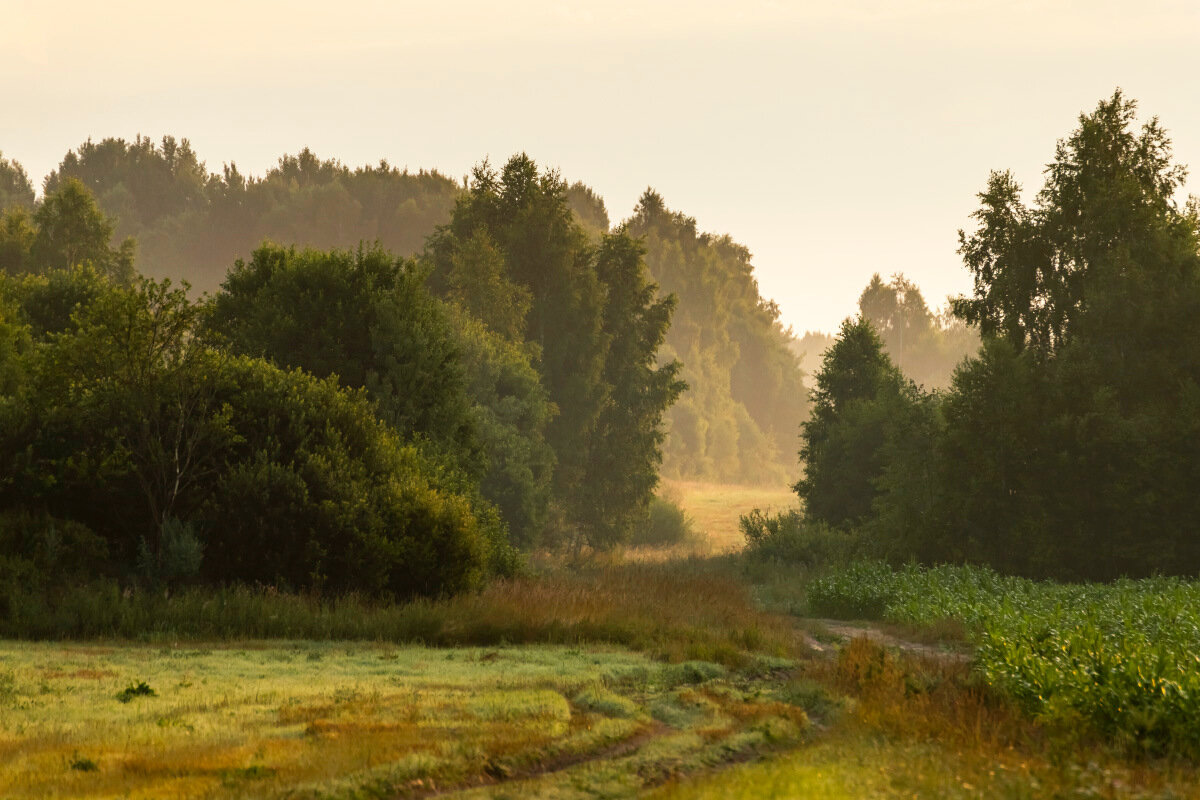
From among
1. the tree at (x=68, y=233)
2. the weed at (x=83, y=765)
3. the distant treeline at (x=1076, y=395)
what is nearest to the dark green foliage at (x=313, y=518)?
the weed at (x=83, y=765)

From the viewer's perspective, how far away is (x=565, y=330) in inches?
2200

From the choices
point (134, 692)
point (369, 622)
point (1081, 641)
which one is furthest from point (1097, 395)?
point (134, 692)

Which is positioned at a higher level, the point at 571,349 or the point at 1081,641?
the point at 571,349

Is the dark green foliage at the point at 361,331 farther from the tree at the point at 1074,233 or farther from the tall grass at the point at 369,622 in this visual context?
the tree at the point at 1074,233

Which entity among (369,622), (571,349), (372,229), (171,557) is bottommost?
(369,622)

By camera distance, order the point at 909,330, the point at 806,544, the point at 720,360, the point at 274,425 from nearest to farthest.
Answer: the point at 274,425, the point at 806,544, the point at 720,360, the point at 909,330

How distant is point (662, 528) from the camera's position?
212ft

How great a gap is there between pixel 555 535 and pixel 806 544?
14.8 m

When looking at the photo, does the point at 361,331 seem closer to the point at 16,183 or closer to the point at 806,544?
the point at 806,544

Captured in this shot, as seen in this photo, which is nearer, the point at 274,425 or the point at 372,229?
the point at 274,425

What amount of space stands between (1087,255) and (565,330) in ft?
86.4

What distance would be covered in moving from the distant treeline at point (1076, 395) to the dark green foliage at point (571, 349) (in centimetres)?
1754

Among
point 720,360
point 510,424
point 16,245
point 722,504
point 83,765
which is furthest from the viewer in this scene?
point 720,360

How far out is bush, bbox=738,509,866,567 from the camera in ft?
140
